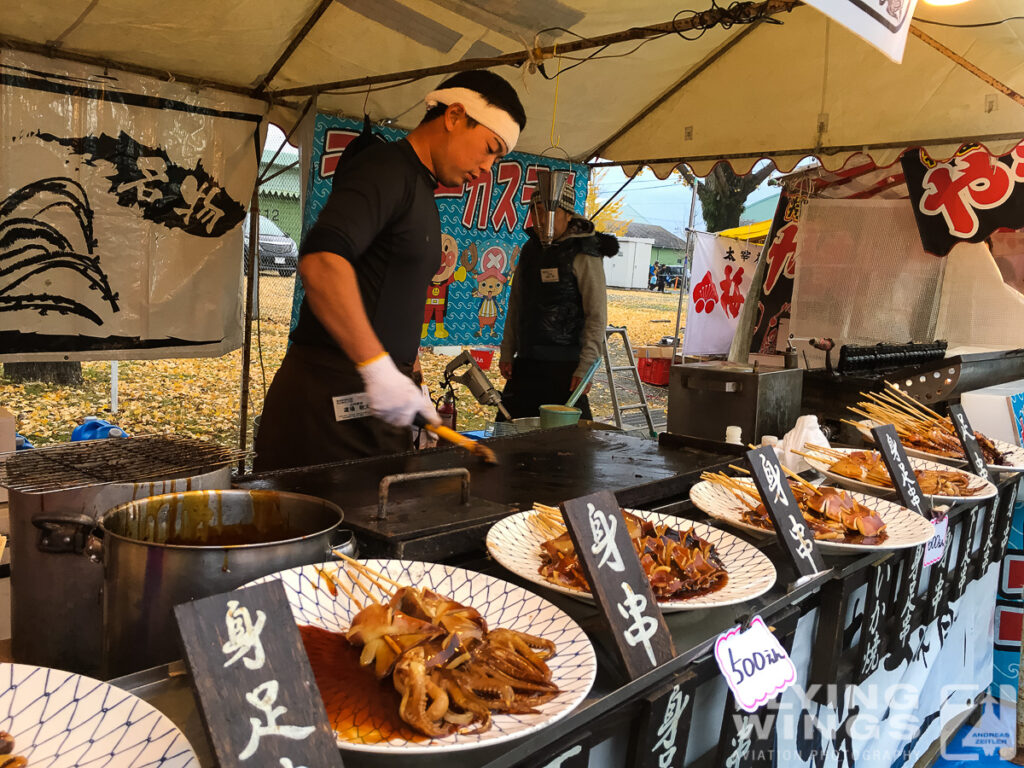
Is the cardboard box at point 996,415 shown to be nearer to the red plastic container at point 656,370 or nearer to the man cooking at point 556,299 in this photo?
the man cooking at point 556,299

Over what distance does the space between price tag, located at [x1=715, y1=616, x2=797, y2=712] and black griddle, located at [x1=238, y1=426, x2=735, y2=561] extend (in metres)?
0.54

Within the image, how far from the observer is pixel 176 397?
1091 centimetres

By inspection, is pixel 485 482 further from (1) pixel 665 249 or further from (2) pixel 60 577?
(1) pixel 665 249

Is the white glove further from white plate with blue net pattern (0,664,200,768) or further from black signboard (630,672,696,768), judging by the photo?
white plate with blue net pattern (0,664,200,768)

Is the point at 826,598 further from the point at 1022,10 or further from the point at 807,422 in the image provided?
the point at 1022,10

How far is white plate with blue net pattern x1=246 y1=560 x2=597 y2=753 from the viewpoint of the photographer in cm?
84

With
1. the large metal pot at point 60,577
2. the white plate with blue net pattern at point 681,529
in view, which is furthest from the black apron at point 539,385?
the large metal pot at point 60,577

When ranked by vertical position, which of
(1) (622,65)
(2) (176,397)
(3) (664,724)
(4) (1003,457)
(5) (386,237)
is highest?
(1) (622,65)

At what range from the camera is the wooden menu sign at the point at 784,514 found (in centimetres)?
157

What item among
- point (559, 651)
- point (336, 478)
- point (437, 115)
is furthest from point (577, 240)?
point (559, 651)

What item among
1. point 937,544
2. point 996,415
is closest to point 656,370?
point 996,415

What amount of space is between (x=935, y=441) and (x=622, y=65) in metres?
3.20

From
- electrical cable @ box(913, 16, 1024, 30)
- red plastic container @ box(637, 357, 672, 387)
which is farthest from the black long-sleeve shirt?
red plastic container @ box(637, 357, 672, 387)

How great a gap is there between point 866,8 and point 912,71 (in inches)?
134
